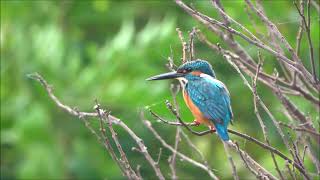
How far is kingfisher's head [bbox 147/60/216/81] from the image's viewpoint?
11.2 ft

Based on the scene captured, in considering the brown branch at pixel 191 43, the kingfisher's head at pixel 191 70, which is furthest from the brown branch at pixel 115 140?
the brown branch at pixel 191 43

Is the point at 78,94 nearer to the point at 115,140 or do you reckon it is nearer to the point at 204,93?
the point at 204,93

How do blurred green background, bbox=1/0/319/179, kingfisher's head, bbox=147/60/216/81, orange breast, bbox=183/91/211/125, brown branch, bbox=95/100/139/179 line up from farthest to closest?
blurred green background, bbox=1/0/319/179
orange breast, bbox=183/91/211/125
kingfisher's head, bbox=147/60/216/81
brown branch, bbox=95/100/139/179

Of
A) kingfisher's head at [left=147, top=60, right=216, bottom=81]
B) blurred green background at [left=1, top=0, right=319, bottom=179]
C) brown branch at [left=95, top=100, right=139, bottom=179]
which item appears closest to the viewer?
brown branch at [left=95, top=100, right=139, bottom=179]

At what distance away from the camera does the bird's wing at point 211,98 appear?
345 centimetres

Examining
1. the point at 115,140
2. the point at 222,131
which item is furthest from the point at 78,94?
the point at 115,140

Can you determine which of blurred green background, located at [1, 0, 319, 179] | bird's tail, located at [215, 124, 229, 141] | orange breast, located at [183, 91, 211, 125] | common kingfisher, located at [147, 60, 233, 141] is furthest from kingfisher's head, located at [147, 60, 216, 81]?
blurred green background, located at [1, 0, 319, 179]

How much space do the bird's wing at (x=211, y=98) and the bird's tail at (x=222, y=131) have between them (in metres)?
0.05

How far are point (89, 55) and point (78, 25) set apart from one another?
1.09 metres

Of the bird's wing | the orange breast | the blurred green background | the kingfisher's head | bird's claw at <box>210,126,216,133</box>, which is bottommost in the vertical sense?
the blurred green background

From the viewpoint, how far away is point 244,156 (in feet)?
10.2

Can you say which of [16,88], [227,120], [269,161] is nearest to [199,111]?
[227,120]

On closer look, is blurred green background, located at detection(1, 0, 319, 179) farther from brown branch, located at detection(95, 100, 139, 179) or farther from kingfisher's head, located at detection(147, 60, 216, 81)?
brown branch, located at detection(95, 100, 139, 179)

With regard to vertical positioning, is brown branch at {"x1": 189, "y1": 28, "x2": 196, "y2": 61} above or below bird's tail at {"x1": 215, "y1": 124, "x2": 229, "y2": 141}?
above
